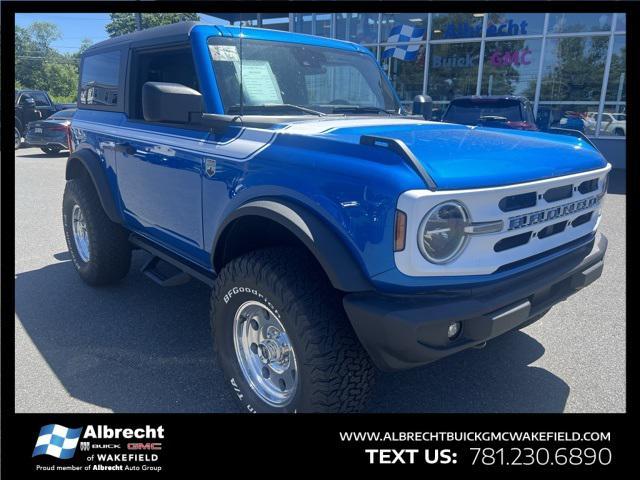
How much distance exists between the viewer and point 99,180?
4.07 m

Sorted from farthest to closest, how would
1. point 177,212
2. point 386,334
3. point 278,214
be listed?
point 177,212
point 278,214
point 386,334

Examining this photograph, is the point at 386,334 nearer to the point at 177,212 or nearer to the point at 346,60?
the point at 177,212

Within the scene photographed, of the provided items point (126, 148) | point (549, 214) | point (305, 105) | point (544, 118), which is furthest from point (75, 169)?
point (544, 118)

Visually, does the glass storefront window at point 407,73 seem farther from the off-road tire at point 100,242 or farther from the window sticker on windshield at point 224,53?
the window sticker on windshield at point 224,53

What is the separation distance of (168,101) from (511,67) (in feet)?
45.3

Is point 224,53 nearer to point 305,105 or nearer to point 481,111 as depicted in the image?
point 305,105

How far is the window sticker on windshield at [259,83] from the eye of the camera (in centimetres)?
295

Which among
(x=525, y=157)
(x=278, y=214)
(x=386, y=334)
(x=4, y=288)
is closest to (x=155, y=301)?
(x=4, y=288)

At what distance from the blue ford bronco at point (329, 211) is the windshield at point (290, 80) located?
0.04ft

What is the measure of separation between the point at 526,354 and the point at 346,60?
2.47 metres

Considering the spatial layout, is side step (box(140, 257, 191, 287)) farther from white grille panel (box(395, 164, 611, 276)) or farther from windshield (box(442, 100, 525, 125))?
windshield (box(442, 100, 525, 125))

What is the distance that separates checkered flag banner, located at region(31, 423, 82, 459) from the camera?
2.49 metres

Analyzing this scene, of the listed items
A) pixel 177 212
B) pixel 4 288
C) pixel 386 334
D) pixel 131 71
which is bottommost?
pixel 4 288

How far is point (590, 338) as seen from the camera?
3561 millimetres
